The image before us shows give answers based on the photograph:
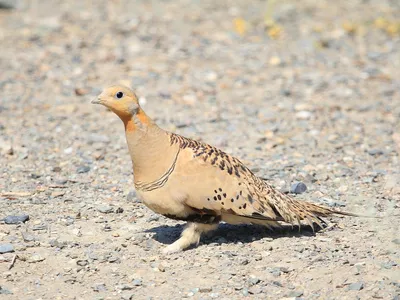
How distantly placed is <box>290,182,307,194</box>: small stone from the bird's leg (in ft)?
4.92

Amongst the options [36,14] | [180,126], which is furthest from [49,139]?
[36,14]

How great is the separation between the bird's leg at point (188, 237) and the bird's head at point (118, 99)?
3.36ft

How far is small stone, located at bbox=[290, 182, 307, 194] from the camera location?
7457 millimetres

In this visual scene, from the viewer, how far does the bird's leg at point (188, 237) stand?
20.0 ft

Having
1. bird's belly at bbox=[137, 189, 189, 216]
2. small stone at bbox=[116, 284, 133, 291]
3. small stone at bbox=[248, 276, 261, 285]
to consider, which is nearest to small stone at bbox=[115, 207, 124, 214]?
bird's belly at bbox=[137, 189, 189, 216]

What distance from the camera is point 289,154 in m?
8.72

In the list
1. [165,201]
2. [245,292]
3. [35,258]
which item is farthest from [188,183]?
[35,258]

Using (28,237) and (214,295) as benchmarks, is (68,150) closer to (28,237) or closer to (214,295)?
(28,237)

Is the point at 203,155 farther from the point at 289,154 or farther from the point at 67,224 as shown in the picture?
the point at 289,154

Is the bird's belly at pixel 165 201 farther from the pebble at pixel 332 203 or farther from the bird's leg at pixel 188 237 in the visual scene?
the pebble at pixel 332 203

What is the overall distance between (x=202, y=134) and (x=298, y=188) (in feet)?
7.60

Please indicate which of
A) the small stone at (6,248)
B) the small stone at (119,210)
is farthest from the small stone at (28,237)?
the small stone at (119,210)

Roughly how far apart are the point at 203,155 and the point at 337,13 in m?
10.0

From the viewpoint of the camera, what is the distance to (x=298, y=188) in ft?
24.5
